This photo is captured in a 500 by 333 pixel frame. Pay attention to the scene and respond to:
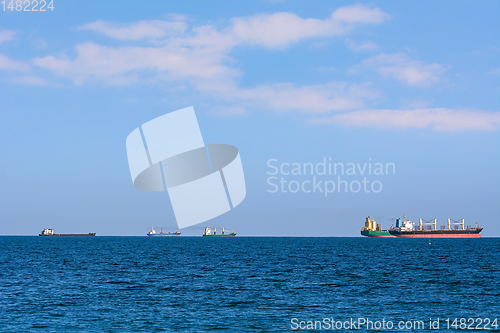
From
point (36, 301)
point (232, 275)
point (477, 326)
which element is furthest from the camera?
point (232, 275)

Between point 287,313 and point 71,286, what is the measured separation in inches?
1081

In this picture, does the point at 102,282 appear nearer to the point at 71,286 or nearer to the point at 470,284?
the point at 71,286

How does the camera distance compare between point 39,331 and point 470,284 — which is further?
point 470,284

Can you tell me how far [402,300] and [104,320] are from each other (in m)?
26.6

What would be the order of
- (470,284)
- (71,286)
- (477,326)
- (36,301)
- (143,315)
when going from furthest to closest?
(470,284) < (71,286) < (36,301) < (143,315) < (477,326)

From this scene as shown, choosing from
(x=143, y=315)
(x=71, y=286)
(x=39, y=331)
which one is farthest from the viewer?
(x=71, y=286)

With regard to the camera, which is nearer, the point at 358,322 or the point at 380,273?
the point at 358,322

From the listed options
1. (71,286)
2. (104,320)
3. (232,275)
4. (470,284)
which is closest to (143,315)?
(104,320)

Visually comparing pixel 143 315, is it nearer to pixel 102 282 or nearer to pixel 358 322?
pixel 358 322

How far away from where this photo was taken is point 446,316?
35.9 meters

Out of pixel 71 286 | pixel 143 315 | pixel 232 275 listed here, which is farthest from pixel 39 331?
pixel 232 275

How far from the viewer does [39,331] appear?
3038 cm

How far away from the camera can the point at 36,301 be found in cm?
4078

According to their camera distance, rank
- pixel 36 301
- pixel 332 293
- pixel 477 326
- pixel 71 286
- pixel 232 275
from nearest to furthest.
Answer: pixel 477 326
pixel 36 301
pixel 332 293
pixel 71 286
pixel 232 275
